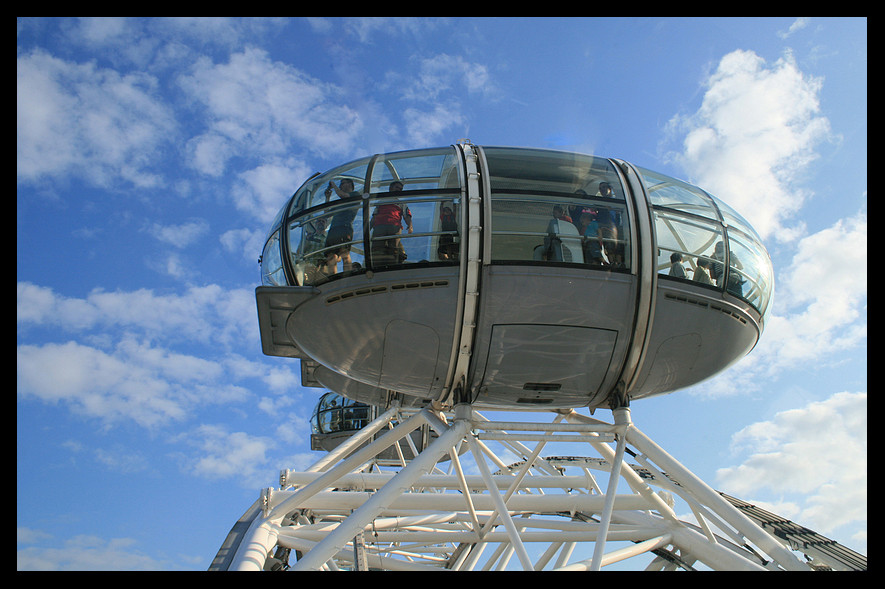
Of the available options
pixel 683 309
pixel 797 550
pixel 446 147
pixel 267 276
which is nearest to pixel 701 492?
pixel 797 550

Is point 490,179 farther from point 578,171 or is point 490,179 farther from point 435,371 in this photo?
point 435,371

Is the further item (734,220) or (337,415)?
(337,415)

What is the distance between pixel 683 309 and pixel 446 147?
12.0 ft

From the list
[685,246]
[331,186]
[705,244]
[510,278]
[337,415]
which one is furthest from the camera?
[337,415]

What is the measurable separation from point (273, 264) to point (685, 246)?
17.5 ft

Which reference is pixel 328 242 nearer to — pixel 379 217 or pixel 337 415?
pixel 379 217

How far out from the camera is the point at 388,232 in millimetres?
8469

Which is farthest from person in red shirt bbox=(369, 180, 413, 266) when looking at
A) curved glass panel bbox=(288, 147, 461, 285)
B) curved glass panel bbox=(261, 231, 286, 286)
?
curved glass panel bbox=(261, 231, 286, 286)

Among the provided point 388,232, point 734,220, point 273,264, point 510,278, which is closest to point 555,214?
point 510,278

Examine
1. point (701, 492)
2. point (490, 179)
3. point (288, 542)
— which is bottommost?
point (288, 542)

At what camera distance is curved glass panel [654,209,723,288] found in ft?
28.7

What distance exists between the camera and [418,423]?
393 inches

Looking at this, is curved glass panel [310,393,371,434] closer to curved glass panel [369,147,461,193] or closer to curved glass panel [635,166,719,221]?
curved glass panel [369,147,461,193]

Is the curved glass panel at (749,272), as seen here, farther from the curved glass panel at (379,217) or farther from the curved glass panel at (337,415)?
the curved glass panel at (337,415)
